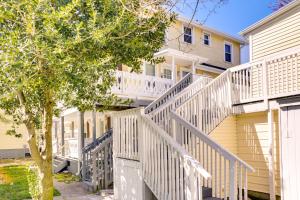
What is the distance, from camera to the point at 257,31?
13.8 meters

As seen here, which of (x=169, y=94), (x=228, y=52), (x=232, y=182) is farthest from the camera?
(x=228, y=52)

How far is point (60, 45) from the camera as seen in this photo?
463cm

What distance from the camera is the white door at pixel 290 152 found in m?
8.12

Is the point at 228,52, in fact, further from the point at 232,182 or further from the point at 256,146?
the point at 232,182

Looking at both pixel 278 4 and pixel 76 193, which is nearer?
pixel 76 193

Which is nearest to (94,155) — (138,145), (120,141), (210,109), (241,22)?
(120,141)

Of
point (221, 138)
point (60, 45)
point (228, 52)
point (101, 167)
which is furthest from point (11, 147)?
point (60, 45)

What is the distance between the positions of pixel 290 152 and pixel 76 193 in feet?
21.9

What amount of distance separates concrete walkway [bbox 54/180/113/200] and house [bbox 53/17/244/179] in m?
0.77

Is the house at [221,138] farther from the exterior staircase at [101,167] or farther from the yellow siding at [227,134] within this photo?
the exterior staircase at [101,167]

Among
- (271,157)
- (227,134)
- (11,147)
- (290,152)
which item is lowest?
(11,147)

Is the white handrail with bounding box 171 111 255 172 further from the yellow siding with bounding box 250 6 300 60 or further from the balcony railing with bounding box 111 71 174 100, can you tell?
the yellow siding with bounding box 250 6 300 60

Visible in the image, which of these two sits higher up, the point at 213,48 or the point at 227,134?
the point at 213,48

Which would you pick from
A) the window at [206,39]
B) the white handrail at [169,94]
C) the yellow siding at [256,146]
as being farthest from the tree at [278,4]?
the yellow siding at [256,146]
